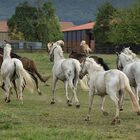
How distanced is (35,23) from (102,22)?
19430 millimetres

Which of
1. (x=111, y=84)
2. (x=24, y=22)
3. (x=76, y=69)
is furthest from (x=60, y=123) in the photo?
(x=24, y=22)

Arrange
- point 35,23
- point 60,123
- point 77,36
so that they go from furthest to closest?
point 77,36, point 35,23, point 60,123

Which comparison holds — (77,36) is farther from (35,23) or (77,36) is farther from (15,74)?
(15,74)

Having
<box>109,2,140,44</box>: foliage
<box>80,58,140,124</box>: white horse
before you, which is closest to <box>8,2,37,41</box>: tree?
<box>109,2,140,44</box>: foliage

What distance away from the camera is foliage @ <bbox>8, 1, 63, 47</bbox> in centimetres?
11038

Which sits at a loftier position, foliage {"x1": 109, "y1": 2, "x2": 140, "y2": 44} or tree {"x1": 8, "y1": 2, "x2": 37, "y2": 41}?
tree {"x1": 8, "y1": 2, "x2": 37, "y2": 41}

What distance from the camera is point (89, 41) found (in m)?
123

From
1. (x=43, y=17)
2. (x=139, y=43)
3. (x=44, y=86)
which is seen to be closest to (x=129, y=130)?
(x=44, y=86)

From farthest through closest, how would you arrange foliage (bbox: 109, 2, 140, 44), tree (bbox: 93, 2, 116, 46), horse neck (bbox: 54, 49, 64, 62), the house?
the house
tree (bbox: 93, 2, 116, 46)
foliage (bbox: 109, 2, 140, 44)
horse neck (bbox: 54, 49, 64, 62)

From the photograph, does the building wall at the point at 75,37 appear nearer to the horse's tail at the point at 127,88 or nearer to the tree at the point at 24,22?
the tree at the point at 24,22

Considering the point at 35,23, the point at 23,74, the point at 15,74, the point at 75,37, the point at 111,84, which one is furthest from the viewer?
the point at 75,37

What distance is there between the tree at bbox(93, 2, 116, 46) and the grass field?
259 feet

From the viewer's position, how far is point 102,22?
328 ft

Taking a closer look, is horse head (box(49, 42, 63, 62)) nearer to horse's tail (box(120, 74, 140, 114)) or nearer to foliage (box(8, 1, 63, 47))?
horse's tail (box(120, 74, 140, 114))
